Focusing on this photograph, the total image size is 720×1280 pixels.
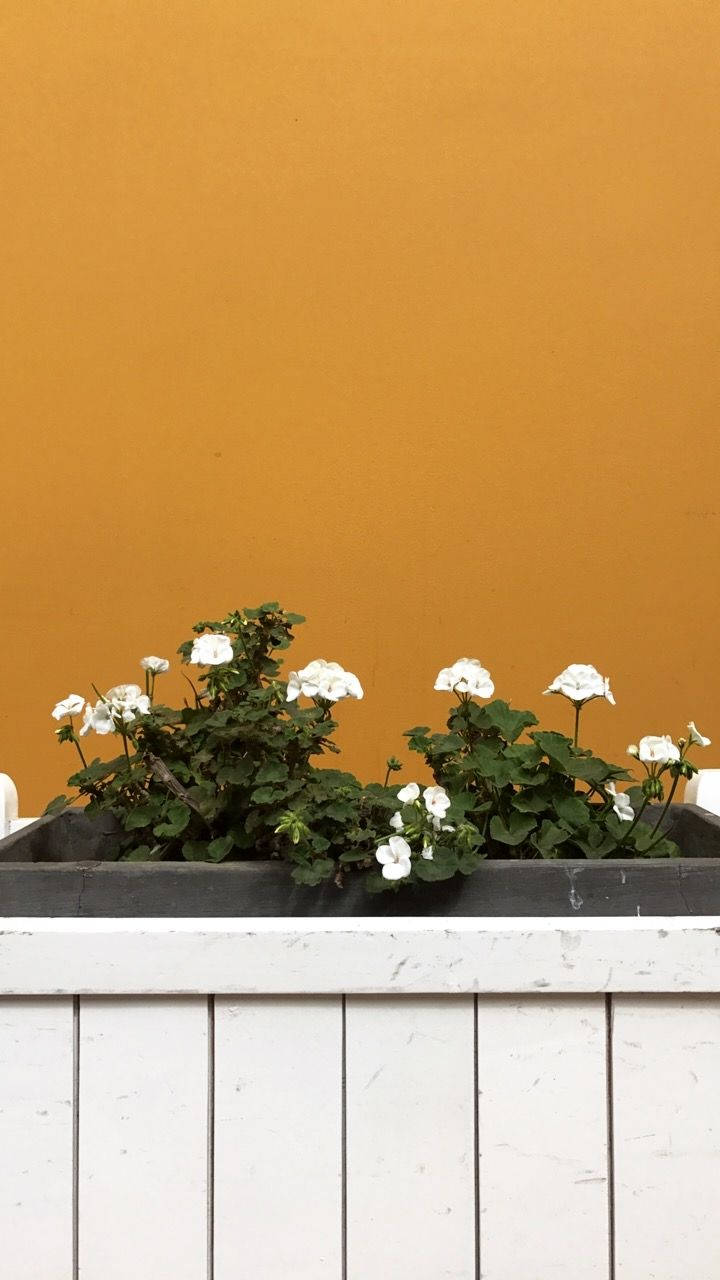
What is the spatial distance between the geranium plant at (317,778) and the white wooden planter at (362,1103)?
0.12m

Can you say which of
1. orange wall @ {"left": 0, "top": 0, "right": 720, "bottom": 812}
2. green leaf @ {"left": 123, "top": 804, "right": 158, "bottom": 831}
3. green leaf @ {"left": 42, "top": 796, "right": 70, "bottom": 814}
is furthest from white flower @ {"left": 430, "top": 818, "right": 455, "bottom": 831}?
orange wall @ {"left": 0, "top": 0, "right": 720, "bottom": 812}

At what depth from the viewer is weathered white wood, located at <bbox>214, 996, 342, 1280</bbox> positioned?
74cm

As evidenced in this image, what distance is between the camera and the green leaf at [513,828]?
98cm

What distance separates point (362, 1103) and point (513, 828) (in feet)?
1.06

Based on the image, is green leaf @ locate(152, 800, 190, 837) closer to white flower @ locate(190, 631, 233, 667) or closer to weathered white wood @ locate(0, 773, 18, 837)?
white flower @ locate(190, 631, 233, 667)

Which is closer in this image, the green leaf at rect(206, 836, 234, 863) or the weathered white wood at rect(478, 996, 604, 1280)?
the weathered white wood at rect(478, 996, 604, 1280)

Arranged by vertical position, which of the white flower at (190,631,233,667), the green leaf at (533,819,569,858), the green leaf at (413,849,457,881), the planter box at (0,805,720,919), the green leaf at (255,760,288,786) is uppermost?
the white flower at (190,631,233,667)

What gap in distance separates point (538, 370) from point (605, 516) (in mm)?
325

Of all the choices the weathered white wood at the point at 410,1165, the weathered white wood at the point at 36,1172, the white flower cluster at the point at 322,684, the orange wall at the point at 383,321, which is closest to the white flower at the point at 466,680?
the white flower cluster at the point at 322,684

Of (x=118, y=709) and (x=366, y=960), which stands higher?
(x=118, y=709)

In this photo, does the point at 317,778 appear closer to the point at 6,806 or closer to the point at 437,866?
the point at 437,866

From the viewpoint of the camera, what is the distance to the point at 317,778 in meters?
0.95

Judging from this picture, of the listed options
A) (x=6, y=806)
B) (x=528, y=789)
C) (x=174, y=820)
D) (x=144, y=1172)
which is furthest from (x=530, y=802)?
(x=6, y=806)

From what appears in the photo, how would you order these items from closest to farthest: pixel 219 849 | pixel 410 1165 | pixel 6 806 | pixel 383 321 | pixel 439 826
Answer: pixel 410 1165 < pixel 439 826 < pixel 219 849 < pixel 6 806 < pixel 383 321
